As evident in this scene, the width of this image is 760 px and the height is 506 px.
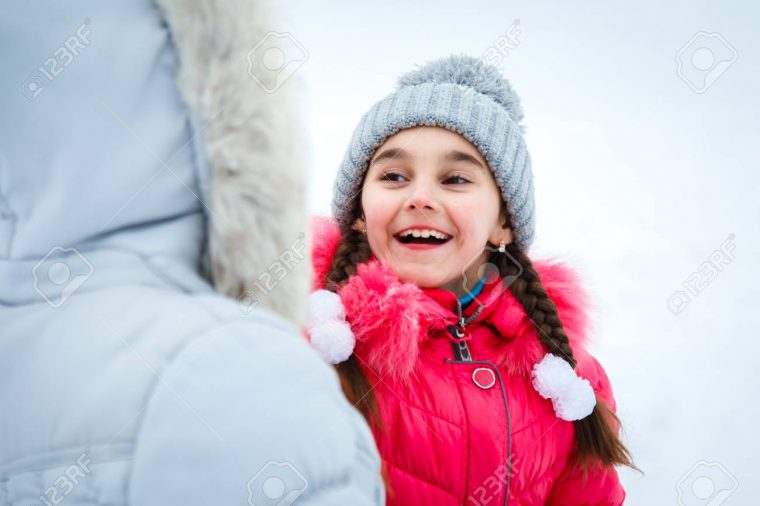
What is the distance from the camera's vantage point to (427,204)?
3.90 ft

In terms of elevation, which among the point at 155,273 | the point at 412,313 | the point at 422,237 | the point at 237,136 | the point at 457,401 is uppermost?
the point at 237,136

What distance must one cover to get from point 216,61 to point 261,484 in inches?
13.2

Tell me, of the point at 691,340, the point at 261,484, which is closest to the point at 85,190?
the point at 261,484

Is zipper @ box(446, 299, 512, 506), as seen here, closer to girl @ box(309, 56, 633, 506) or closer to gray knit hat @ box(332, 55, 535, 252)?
girl @ box(309, 56, 633, 506)

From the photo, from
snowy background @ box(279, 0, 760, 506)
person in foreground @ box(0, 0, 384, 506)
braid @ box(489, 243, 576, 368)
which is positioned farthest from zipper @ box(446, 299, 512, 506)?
person in foreground @ box(0, 0, 384, 506)

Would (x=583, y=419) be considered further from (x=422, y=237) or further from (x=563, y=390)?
(x=422, y=237)

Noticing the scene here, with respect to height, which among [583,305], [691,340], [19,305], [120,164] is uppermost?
[120,164]

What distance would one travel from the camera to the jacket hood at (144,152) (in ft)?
1.47

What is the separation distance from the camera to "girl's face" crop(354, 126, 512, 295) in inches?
48.1

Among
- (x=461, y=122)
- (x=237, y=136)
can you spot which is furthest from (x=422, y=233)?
(x=237, y=136)

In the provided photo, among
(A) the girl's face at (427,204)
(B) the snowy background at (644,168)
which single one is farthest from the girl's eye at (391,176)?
(B) the snowy background at (644,168)

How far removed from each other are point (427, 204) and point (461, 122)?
20 cm

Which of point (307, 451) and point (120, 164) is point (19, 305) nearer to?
point (120, 164)

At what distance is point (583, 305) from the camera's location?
1.44 m
